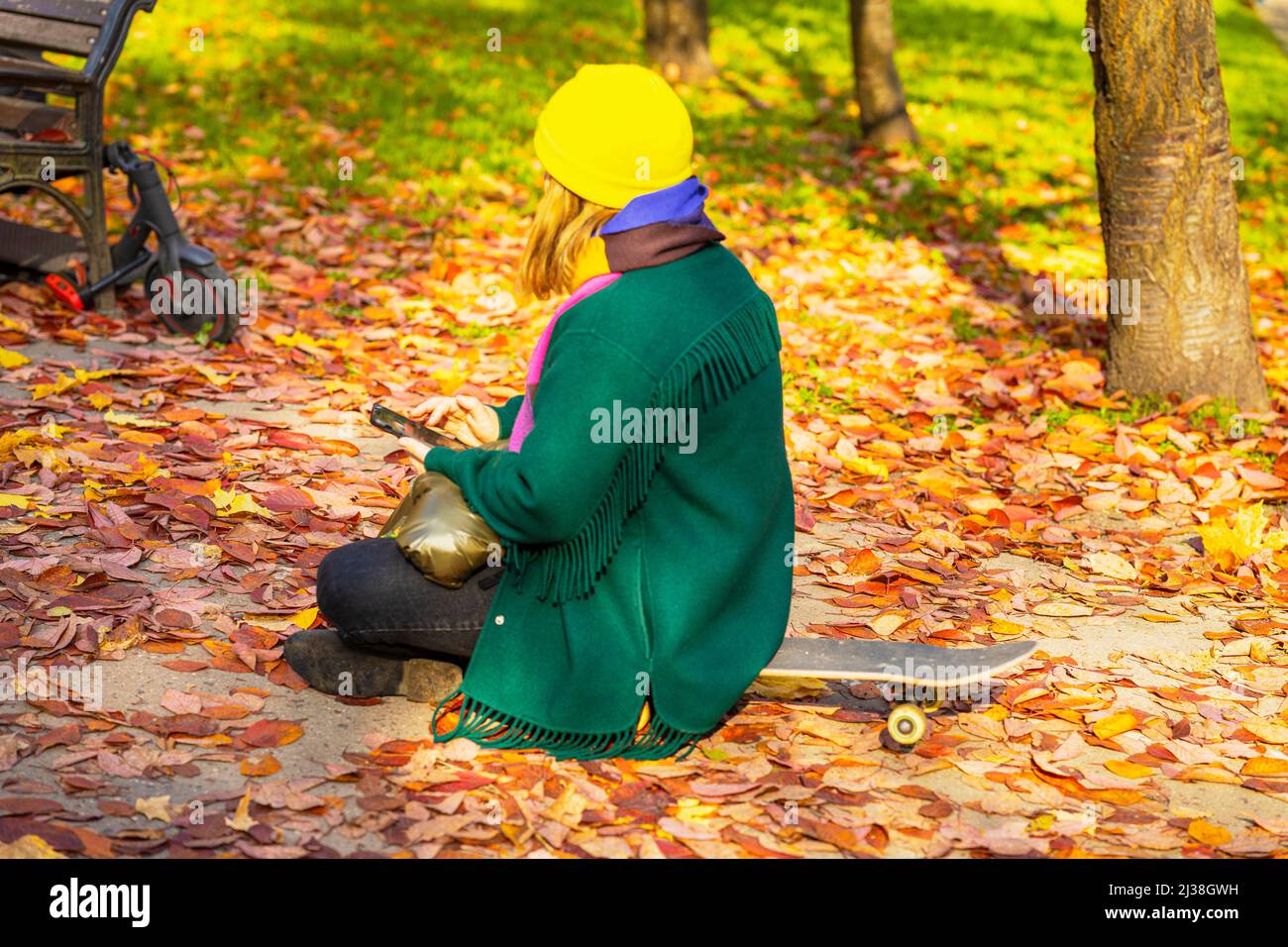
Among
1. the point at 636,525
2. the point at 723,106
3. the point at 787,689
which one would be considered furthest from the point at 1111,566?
the point at 723,106

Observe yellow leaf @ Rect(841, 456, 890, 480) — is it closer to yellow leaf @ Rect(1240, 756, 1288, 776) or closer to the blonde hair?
yellow leaf @ Rect(1240, 756, 1288, 776)

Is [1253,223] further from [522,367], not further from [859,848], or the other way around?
[859,848]

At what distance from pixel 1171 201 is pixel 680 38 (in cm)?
688

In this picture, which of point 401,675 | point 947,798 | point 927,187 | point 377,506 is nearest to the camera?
point 947,798

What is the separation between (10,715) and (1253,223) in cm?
914

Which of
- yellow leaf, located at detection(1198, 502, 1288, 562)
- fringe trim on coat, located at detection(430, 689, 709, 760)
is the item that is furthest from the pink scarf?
yellow leaf, located at detection(1198, 502, 1288, 562)

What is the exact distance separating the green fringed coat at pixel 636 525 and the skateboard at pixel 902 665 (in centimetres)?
16

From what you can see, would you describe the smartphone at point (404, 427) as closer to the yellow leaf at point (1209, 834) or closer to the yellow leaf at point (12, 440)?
the yellow leaf at point (1209, 834)

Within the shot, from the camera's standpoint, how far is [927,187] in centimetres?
992

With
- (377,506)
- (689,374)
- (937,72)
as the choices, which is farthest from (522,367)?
(937,72)

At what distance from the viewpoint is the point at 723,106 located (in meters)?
11.8

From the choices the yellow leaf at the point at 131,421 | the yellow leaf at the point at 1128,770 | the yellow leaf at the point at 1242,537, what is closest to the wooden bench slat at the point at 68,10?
the yellow leaf at the point at 131,421

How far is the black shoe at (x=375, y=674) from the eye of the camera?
3586 millimetres

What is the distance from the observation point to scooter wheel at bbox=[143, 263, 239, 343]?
641 centimetres
